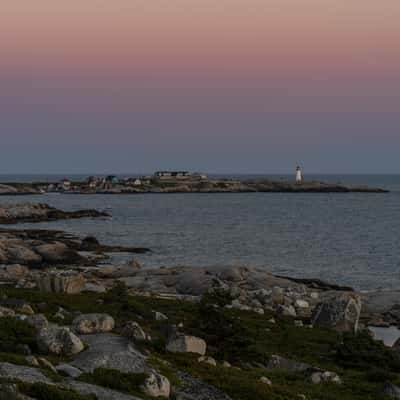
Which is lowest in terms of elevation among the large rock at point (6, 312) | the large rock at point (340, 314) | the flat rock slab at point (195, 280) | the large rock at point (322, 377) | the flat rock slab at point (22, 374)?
the flat rock slab at point (195, 280)

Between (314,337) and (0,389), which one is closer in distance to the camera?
(0,389)

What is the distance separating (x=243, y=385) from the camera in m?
17.3

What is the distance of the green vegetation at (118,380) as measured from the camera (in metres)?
15.6

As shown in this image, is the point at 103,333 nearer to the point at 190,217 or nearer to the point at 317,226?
the point at 317,226

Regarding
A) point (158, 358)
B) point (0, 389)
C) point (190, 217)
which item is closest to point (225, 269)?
point (158, 358)

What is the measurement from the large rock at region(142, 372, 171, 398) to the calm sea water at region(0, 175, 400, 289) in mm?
38698

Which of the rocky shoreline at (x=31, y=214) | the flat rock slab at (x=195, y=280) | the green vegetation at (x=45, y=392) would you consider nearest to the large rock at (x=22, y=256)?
the flat rock slab at (x=195, y=280)

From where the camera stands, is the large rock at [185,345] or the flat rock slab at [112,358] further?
the large rock at [185,345]

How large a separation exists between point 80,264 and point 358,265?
25273 millimetres

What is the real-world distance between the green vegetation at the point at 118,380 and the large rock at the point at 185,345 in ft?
16.3

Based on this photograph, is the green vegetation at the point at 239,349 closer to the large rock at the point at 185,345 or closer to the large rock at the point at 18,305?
the large rock at the point at 185,345

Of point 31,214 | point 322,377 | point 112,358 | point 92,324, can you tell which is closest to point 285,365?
point 322,377

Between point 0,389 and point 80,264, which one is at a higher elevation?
point 0,389

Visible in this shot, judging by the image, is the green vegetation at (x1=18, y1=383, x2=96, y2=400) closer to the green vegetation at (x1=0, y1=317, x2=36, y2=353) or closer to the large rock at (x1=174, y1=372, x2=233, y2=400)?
the large rock at (x1=174, y1=372, x2=233, y2=400)
